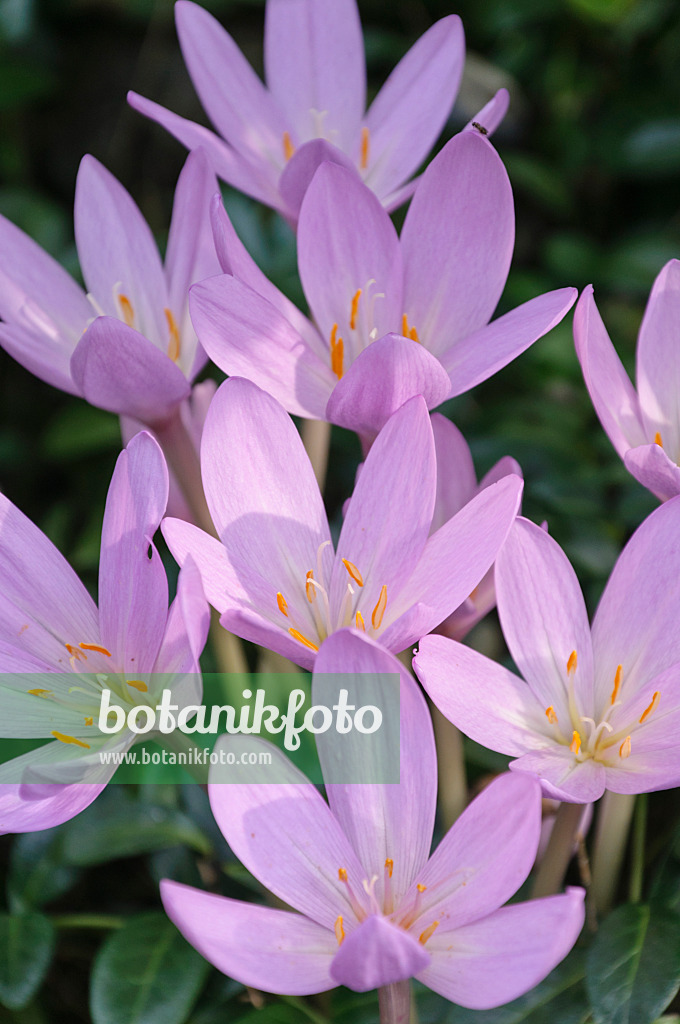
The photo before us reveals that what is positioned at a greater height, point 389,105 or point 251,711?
point 389,105

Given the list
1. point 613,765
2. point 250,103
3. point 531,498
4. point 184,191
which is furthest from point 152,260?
point 613,765

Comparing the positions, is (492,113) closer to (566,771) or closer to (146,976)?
(566,771)

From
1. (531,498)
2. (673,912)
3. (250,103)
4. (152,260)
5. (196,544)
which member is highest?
(250,103)

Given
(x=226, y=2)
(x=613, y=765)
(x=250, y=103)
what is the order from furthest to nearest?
(x=226, y=2)
(x=250, y=103)
(x=613, y=765)

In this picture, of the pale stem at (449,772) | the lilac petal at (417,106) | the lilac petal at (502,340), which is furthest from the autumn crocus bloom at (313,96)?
the pale stem at (449,772)

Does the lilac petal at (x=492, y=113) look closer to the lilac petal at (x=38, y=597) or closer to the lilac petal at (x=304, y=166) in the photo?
the lilac petal at (x=304, y=166)

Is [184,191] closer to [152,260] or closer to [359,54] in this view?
[152,260]

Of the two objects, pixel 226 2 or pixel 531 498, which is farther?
pixel 226 2
